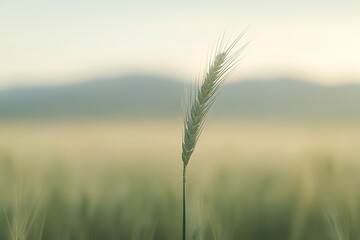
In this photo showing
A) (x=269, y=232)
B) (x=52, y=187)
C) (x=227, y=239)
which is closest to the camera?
(x=227, y=239)

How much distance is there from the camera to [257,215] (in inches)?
62.7

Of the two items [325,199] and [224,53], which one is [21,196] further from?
[325,199]

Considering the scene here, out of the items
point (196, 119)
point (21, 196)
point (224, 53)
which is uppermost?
point (224, 53)

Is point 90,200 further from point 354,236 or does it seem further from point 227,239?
point 354,236

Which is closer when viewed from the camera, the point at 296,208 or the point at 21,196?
the point at 21,196

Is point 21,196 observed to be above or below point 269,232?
above

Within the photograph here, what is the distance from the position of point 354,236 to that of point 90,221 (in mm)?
648

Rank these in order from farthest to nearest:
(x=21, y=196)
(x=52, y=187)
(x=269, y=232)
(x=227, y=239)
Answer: (x=52, y=187)
(x=269, y=232)
(x=21, y=196)
(x=227, y=239)

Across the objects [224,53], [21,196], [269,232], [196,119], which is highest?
[224,53]

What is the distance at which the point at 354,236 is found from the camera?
1.48 metres

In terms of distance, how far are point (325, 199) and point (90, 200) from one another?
597 mm

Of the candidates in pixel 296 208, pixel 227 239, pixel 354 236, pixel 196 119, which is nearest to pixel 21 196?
pixel 227 239

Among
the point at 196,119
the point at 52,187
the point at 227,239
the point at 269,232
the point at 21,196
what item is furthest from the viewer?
the point at 52,187

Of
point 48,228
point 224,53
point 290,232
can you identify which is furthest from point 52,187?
point 224,53
